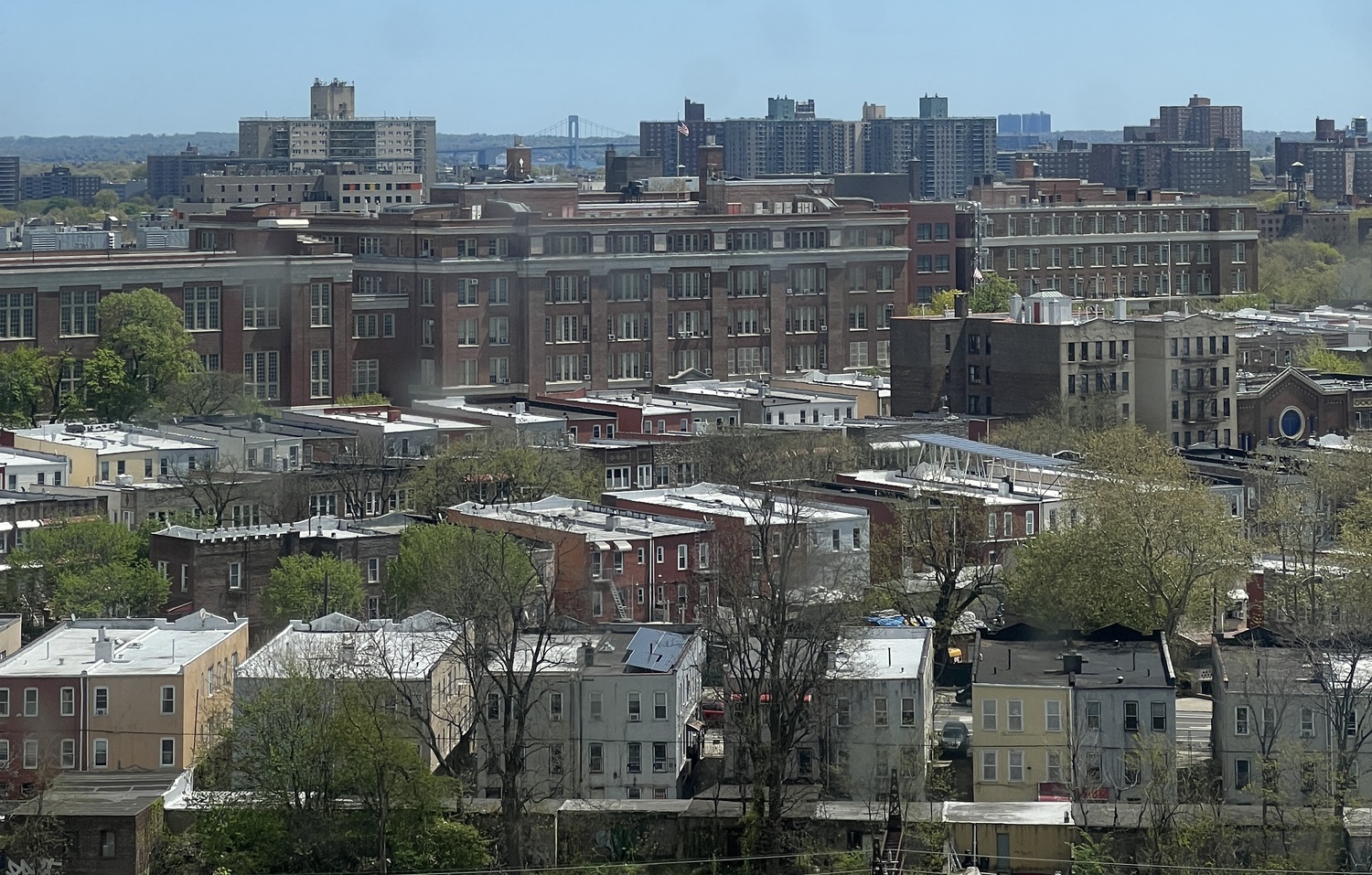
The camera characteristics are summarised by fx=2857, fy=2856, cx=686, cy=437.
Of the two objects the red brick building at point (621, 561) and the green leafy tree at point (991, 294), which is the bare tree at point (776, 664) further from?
the green leafy tree at point (991, 294)

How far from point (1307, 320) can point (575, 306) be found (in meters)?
34.4

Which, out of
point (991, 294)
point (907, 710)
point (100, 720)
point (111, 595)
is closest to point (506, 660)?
point (907, 710)

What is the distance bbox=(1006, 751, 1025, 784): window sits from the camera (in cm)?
5538

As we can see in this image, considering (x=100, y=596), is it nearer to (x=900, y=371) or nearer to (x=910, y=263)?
(x=900, y=371)

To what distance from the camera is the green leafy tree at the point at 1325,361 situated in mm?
116125

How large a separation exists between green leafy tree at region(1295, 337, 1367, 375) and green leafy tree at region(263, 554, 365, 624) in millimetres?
57381

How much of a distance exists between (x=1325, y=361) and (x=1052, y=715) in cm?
6451

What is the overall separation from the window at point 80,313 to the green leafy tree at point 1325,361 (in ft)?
159

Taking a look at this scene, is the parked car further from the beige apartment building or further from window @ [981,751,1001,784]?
the beige apartment building

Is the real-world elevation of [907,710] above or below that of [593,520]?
below

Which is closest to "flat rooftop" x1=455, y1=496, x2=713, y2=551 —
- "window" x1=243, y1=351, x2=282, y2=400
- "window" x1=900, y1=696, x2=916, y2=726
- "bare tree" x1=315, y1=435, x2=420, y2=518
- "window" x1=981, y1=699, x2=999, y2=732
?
"bare tree" x1=315, y1=435, x2=420, y2=518

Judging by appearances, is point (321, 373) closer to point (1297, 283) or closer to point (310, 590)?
point (310, 590)

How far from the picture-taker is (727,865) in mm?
52531

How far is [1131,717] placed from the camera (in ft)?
183
